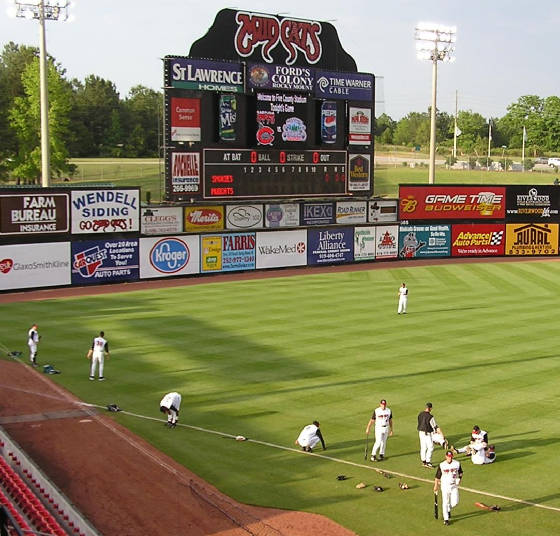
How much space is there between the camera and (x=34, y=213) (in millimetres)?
42031

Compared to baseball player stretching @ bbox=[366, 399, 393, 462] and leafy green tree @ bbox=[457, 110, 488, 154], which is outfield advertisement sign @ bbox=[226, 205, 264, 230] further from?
leafy green tree @ bbox=[457, 110, 488, 154]

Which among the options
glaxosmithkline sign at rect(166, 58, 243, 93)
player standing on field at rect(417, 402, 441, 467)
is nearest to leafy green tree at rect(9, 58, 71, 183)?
glaxosmithkline sign at rect(166, 58, 243, 93)

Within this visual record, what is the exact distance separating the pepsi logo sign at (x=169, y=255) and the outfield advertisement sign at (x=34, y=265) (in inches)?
213

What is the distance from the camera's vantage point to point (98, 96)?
108 m

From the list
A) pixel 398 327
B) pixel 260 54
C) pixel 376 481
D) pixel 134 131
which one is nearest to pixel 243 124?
pixel 260 54

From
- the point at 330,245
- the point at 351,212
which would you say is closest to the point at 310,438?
the point at 330,245

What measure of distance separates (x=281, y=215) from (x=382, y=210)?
8.98 m

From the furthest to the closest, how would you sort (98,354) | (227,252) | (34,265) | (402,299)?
(227,252), (34,265), (402,299), (98,354)

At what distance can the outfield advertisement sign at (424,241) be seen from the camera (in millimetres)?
58688

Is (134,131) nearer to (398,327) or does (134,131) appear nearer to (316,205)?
(316,205)

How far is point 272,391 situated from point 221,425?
10.9 feet

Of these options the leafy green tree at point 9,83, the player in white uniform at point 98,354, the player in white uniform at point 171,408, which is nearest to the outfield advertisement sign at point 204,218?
the player in white uniform at point 98,354

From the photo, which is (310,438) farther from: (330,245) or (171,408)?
(330,245)

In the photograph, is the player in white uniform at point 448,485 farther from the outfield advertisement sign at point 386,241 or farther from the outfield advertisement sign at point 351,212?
Result: the outfield advertisement sign at point 386,241
